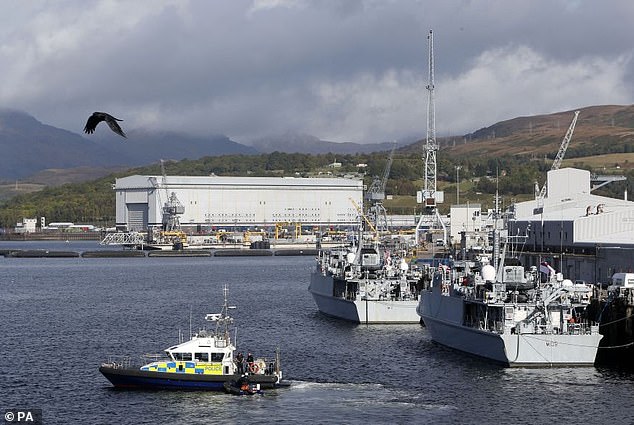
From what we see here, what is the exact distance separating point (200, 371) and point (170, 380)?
4.95 feet

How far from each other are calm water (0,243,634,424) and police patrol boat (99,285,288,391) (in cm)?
66

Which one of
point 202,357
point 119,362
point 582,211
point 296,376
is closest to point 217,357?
point 202,357

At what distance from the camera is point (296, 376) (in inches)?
2288

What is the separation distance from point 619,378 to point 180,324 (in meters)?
36.7

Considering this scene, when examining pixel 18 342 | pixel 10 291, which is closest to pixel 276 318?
pixel 18 342

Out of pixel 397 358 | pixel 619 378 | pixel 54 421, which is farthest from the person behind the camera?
pixel 397 358

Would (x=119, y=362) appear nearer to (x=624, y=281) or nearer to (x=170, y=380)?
(x=170, y=380)

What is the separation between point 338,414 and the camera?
4906 centimetres

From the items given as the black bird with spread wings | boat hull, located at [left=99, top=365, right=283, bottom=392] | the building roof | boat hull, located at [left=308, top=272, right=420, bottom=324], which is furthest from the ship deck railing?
the building roof

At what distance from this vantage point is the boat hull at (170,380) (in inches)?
2115

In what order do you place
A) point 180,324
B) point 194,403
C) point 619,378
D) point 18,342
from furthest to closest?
point 180,324 < point 18,342 < point 619,378 < point 194,403

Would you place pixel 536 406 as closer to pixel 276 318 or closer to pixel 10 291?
pixel 276 318

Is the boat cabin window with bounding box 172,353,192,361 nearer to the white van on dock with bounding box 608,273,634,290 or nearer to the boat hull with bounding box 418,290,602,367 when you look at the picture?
the boat hull with bounding box 418,290,602,367

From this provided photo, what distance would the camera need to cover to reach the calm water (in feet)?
163
